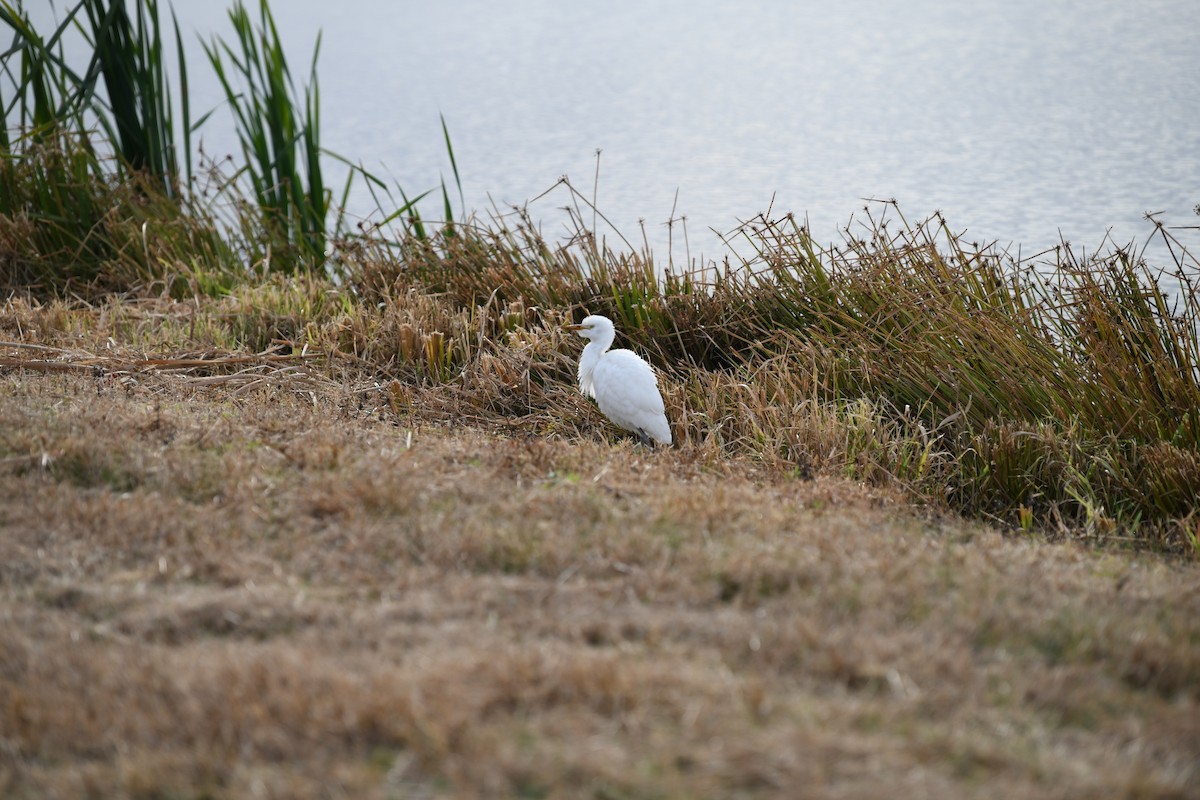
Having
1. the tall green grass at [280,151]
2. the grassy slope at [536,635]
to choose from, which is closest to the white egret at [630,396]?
the grassy slope at [536,635]

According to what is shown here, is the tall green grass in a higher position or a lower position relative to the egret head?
higher

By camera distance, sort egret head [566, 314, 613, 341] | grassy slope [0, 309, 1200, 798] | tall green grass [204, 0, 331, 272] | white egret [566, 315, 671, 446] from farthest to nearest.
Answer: tall green grass [204, 0, 331, 272] → egret head [566, 314, 613, 341] → white egret [566, 315, 671, 446] → grassy slope [0, 309, 1200, 798]

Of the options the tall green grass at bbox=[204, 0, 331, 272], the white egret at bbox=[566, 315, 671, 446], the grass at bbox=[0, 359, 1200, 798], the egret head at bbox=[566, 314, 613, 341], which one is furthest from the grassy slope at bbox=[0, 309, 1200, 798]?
the tall green grass at bbox=[204, 0, 331, 272]

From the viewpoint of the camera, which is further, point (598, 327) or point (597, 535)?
point (598, 327)

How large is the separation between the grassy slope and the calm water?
2.76 meters

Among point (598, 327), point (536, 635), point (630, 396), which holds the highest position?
point (598, 327)

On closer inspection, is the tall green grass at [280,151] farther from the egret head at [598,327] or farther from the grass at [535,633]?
the grass at [535,633]

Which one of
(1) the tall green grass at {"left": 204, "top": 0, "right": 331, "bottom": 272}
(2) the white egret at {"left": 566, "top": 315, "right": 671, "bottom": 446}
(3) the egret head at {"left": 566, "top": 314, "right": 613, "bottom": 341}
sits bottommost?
(2) the white egret at {"left": 566, "top": 315, "right": 671, "bottom": 446}

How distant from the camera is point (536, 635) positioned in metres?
2.13

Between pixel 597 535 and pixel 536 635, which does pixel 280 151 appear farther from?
pixel 536 635

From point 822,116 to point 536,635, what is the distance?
32.1ft

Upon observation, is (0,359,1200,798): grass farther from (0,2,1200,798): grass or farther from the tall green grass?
the tall green grass

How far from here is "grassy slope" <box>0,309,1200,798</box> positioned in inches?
68.7

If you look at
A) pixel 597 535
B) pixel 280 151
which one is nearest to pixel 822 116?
pixel 280 151
